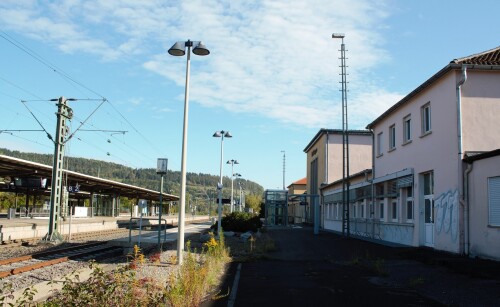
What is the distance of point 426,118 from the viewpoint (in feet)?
69.7

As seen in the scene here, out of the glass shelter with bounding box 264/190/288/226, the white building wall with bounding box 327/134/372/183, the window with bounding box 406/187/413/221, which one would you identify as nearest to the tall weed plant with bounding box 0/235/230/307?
the window with bounding box 406/187/413/221

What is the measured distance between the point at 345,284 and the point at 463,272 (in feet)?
12.2

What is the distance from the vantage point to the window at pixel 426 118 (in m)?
20.7

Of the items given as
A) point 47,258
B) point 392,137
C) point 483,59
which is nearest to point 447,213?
point 483,59

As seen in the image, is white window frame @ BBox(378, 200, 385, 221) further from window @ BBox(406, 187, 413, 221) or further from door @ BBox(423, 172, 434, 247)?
door @ BBox(423, 172, 434, 247)

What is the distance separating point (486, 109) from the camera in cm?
1794

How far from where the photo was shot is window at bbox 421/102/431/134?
20688 mm

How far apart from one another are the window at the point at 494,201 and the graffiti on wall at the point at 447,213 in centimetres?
173

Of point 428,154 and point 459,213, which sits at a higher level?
point 428,154

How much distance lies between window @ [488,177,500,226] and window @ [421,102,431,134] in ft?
19.0

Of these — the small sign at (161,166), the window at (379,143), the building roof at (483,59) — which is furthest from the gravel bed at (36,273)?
the window at (379,143)

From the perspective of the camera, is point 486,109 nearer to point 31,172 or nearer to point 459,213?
point 459,213

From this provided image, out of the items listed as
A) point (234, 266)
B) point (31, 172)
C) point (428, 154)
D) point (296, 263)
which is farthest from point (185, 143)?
point (31, 172)

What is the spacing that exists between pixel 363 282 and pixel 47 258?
448 inches
